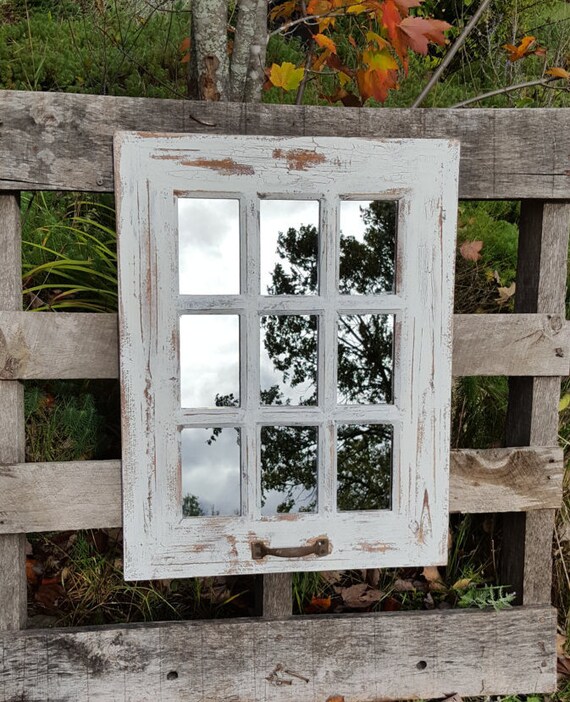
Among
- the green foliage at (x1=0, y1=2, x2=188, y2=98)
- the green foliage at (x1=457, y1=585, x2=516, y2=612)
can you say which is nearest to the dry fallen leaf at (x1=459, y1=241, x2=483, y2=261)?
the green foliage at (x1=457, y1=585, x2=516, y2=612)

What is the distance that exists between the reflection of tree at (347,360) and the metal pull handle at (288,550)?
0.13 m

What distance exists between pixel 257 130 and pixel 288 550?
1.36 m

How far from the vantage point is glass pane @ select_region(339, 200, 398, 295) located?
1.91 m

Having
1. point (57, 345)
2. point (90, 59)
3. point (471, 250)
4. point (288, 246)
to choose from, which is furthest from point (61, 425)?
point (90, 59)

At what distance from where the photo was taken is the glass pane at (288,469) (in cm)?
196

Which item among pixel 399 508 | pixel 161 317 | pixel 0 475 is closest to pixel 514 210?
pixel 399 508

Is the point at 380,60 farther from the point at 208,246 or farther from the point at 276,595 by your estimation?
the point at 276,595

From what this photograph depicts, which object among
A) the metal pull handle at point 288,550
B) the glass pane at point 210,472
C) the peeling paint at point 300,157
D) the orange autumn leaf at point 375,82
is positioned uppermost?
the orange autumn leaf at point 375,82

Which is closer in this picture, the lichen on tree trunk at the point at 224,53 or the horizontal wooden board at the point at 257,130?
the horizontal wooden board at the point at 257,130

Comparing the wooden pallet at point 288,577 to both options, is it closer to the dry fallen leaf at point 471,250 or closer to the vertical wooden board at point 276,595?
the vertical wooden board at point 276,595

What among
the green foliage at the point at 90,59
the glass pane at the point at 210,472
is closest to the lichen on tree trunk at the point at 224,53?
the glass pane at the point at 210,472

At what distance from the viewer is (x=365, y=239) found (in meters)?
1.91

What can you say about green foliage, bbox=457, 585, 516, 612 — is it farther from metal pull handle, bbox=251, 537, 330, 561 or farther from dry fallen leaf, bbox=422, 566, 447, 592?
metal pull handle, bbox=251, 537, 330, 561

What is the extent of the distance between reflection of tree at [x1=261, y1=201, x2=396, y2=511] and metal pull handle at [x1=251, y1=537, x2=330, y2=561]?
13 centimetres
